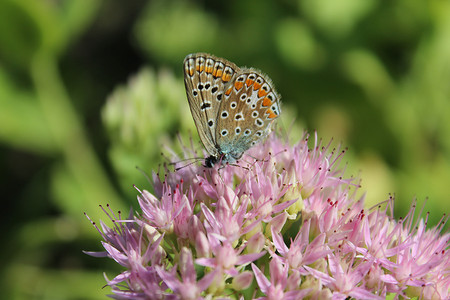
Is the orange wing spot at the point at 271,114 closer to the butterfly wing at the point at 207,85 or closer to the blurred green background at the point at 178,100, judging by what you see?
the butterfly wing at the point at 207,85

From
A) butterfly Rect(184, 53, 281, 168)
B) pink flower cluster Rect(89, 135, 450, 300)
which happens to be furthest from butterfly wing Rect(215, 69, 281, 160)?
pink flower cluster Rect(89, 135, 450, 300)

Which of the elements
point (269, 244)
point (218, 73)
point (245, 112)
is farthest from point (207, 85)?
point (269, 244)

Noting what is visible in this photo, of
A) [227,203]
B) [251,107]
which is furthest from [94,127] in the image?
[227,203]

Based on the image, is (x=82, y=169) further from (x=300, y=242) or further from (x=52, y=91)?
(x=300, y=242)

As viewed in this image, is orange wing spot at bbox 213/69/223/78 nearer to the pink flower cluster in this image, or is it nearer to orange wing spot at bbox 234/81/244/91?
orange wing spot at bbox 234/81/244/91

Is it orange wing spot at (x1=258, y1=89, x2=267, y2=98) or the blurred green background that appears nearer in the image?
orange wing spot at (x1=258, y1=89, x2=267, y2=98)

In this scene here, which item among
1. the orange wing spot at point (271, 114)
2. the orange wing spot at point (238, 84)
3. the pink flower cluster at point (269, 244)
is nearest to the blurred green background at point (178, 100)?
the orange wing spot at point (271, 114)

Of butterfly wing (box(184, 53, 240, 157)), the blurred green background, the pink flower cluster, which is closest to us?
the pink flower cluster
